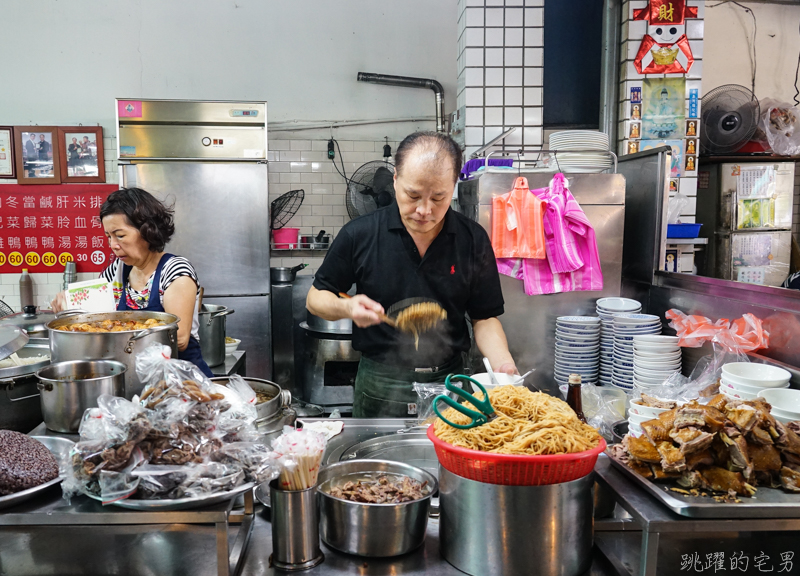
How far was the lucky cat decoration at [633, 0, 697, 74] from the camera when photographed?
4.58 meters

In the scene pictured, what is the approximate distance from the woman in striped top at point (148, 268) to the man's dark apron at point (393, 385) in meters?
0.72

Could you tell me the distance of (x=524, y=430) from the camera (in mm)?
1228

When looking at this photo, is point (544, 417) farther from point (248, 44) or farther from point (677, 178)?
point (248, 44)

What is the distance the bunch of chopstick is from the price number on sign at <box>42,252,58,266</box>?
5.31 meters

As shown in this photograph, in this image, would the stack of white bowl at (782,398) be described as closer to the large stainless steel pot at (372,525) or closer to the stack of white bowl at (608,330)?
the large stainless steel pot at (372,525)

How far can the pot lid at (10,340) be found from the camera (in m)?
1.79

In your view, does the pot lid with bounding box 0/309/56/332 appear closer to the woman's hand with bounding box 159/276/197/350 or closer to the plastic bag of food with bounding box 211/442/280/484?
the woman's hand with bounding box 159/276/197/350

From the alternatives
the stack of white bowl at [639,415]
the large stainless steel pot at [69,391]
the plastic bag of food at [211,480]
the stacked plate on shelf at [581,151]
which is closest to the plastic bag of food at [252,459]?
the plastic bag of food at [211,480]

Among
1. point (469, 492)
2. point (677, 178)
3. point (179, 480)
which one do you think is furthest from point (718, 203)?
point (179, 480)

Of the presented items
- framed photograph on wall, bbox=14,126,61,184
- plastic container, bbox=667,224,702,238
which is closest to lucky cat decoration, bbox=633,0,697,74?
plastic container, bbox=667,224,702,238

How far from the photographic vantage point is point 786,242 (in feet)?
17.5

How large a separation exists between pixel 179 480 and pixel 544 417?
80cm

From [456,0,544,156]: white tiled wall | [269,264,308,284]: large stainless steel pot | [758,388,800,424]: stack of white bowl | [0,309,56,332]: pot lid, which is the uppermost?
[456,0,544,156]: white tiled wall

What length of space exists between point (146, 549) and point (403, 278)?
4.67ft
